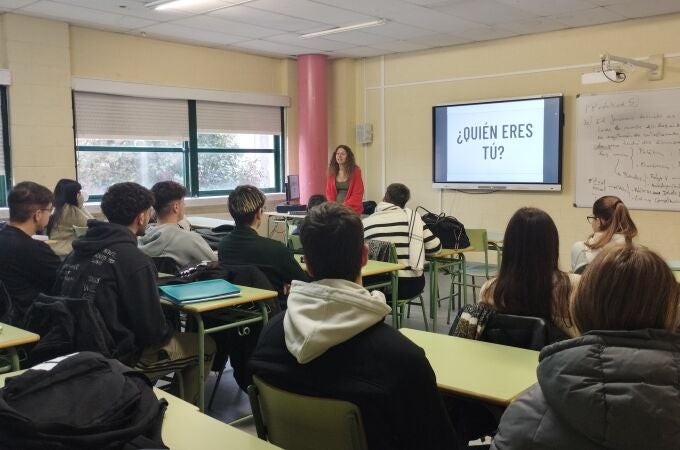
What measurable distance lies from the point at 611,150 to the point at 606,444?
18.7 ft

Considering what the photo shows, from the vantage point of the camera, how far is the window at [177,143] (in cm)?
668

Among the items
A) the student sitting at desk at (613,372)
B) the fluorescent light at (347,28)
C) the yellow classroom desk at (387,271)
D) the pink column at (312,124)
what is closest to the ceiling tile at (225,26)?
the fluorescent light at (347,28)

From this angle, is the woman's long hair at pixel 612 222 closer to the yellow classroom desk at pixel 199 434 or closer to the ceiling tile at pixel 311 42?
the yellow classroom desk at pixel 199 434

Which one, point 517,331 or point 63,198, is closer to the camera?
point 517,331

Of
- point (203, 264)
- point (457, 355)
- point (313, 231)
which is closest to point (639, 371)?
point (313, 231)

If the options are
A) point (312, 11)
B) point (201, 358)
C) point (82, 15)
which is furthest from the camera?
point (82, 15)

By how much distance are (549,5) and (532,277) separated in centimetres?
416

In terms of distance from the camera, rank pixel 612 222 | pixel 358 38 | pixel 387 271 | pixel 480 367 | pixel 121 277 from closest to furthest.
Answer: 1. pixel 480 367
2. pixel 121 277
3. pixel 612 222
4. pixel 387 271
5. pixel 358 38

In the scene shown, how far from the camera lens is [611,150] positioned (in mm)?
6293

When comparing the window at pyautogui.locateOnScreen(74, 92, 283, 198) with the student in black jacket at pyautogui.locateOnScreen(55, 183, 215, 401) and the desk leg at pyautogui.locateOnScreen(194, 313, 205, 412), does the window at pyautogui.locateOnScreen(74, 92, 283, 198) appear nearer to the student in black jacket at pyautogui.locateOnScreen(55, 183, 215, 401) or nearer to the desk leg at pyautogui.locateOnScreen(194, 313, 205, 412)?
the student in black jacket at pyautogui.locateOnScreen(55, 183, 215, 401)

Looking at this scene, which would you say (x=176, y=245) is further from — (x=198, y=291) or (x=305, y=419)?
(x=305, y=419)

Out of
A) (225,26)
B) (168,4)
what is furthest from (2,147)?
(225,26)

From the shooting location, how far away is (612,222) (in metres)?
3.56

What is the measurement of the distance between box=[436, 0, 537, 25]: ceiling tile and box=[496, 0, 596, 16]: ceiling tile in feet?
0.27
